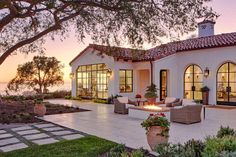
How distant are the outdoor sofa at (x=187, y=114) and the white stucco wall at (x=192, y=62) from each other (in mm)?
6951

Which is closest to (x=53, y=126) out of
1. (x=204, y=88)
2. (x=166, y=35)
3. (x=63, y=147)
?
(x=63, y=147)

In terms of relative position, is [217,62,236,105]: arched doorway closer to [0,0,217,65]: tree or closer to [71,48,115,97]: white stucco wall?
[71,48,115,97]: white stucco wall

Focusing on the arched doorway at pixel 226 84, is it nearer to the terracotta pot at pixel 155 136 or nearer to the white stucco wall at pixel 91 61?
the white stucco wall at pixel 91 61

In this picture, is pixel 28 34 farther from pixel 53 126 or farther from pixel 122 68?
pixel 122 68

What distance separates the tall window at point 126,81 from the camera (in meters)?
18.5

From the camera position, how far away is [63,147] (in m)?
6.44

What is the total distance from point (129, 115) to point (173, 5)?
583cm

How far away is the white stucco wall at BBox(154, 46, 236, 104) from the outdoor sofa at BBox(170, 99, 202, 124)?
695 cm

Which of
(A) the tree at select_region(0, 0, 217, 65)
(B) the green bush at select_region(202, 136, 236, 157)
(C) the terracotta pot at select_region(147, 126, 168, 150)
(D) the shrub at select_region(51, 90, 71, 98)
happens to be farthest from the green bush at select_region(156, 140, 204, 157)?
(D) the shrub at select_region(51, 90, 71, 98)

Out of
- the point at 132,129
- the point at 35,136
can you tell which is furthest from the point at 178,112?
the point at 35,136

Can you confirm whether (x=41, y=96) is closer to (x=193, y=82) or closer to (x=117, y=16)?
(x=193, y=82)

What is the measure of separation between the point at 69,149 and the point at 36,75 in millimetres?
17647

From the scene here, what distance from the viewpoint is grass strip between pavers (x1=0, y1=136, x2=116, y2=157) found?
5891 mm

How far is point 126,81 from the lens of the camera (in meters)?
18.8
